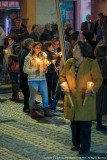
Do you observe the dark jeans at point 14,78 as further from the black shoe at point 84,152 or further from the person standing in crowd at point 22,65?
the black shoe at point 84,152

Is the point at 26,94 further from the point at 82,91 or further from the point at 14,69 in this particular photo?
the point at 82,91

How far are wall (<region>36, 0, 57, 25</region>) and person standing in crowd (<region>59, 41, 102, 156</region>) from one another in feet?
45.9

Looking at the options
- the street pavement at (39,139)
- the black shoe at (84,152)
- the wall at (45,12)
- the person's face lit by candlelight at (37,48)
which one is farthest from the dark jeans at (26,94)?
the wall at (45,12)

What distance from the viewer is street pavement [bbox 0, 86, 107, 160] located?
8.29 metres

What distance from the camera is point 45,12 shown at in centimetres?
2238

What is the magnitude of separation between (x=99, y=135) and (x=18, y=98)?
516cm

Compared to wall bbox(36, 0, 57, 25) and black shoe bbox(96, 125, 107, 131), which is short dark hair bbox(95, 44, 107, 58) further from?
wall bbox(36, 0, 57, 25)

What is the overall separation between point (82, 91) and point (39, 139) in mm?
1628

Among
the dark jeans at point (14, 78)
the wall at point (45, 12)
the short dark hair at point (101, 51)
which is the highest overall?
the wall at point (45, 12)

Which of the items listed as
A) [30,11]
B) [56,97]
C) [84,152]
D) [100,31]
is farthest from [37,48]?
[30,11]

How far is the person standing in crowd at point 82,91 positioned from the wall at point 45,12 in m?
14.0

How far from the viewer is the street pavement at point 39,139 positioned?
8289 mm

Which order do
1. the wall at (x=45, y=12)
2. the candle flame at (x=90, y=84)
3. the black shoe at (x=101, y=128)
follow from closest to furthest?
the candle flame at (x=90, y=84) → the black shoe at (x=101, y=128) → the wall at (x=45, y=12)

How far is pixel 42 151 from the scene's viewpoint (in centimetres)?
852
